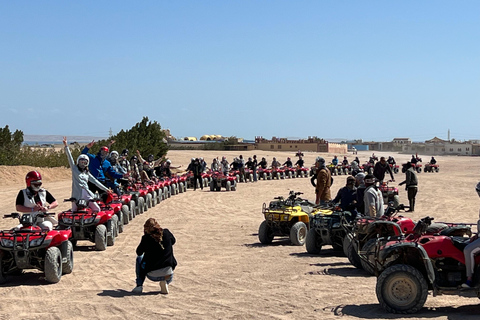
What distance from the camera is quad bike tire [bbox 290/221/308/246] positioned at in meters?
13.2

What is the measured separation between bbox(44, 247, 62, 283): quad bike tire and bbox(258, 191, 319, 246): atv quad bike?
16.8 ft

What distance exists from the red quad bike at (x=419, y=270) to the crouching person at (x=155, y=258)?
2.82 meters

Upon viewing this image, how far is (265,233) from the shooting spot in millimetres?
13617

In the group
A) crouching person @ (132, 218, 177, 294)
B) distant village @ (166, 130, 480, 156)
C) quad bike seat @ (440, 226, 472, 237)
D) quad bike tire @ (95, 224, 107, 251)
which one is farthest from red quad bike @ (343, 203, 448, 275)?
distant village @ (166, 130, 480, 156)

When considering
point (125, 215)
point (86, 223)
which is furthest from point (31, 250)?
point (125, 215)

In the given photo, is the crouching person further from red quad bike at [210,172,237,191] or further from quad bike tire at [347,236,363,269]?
red quad bike at [210,172,237,191]

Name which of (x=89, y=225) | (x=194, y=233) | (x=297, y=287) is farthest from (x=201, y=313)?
(x=194, y=233)

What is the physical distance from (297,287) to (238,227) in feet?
25.8

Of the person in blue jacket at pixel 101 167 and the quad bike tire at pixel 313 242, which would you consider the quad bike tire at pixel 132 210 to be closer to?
the person in blue jacket at pixel 101 167

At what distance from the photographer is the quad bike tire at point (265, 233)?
13.6 meters

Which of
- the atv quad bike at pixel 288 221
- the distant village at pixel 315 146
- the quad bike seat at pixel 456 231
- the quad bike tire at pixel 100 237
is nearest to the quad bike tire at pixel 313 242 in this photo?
the atv quad bike at pixel 288 221

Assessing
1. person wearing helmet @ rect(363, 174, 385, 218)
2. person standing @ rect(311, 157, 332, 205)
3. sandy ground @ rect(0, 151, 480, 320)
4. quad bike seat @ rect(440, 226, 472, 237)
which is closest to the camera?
sandy ground @ rect(0, 151, 480, 320)

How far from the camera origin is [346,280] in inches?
373

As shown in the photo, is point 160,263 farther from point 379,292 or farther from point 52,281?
point 379,292
